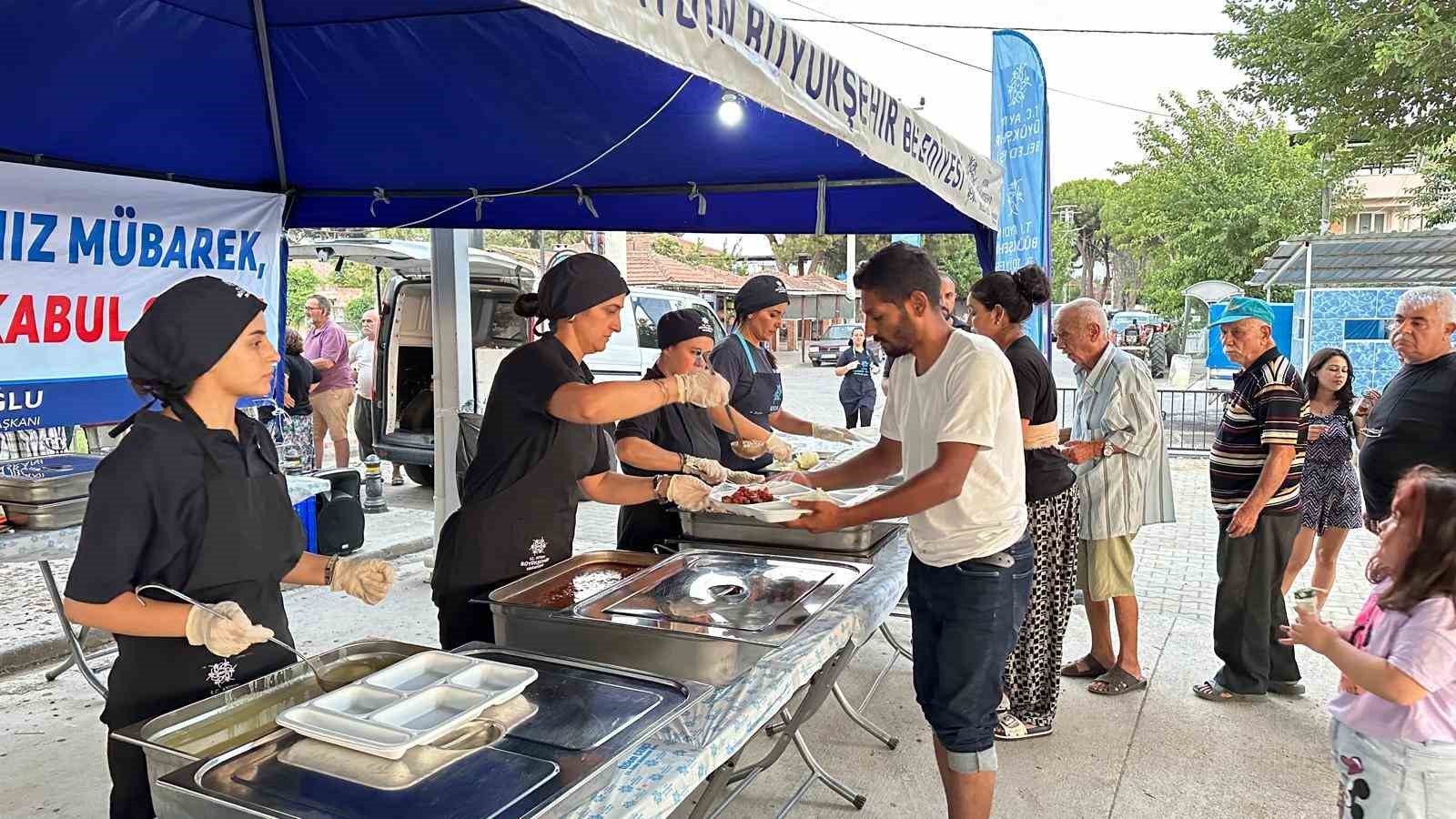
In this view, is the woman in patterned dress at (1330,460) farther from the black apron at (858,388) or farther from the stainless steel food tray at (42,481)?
A: the black apron at (858,388)

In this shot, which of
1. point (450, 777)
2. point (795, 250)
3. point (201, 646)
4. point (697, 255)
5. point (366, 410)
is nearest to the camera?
point (450, 777)

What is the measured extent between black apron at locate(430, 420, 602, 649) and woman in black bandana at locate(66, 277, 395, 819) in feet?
1.74

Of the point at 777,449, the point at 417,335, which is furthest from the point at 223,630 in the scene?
the point at 417,335

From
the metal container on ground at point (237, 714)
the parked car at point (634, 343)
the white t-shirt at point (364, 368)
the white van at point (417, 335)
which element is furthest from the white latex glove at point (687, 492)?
the white t-shirt at point (364, 368)

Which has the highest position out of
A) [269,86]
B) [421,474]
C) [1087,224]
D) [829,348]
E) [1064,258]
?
[1087,224]

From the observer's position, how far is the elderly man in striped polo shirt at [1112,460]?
3.72 meters

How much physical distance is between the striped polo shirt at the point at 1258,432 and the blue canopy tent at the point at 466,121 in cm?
114

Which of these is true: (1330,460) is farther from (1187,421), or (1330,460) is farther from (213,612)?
(1187,421)

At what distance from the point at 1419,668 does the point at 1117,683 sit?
7.21ft

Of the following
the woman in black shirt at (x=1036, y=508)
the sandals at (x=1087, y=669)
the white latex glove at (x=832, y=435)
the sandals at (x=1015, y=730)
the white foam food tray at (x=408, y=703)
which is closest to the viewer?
the white foam food tray at (x=408, y=703)

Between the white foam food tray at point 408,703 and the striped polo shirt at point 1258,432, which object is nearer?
the white foam food tray at point 408,703

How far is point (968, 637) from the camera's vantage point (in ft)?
7.57

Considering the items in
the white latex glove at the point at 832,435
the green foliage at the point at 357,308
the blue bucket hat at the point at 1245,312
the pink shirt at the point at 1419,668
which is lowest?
the pink shirt at the point at 1419,668

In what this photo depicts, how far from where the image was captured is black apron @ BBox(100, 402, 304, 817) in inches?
Result: 63.9
